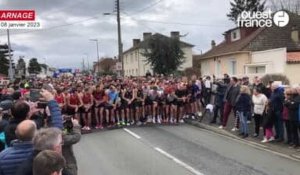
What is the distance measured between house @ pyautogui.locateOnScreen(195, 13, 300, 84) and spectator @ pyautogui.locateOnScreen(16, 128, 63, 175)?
34.2 m

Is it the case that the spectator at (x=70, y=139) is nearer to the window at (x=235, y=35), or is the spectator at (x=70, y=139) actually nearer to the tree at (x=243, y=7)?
the window at (x=235, y=35)

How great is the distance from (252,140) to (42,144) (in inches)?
487

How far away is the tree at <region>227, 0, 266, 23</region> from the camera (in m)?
76.5

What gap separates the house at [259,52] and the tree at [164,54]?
4320mm

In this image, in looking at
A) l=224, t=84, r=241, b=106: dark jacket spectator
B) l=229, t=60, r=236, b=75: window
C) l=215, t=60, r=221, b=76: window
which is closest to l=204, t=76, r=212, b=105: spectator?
l=224, t=84, r=241, b=106: dark jacket spectator

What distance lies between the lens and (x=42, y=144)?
15.8ft

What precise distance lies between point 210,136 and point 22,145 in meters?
13.1

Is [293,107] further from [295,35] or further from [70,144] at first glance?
[295,35]

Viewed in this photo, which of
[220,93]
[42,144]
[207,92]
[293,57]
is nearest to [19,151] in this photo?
[42,144]

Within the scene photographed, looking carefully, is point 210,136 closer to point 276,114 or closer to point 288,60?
point 276,114

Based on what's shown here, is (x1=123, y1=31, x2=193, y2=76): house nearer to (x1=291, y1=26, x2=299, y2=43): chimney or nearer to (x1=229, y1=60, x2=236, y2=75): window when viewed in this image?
(x1=229, y1=60, x2=236, y2=75): window

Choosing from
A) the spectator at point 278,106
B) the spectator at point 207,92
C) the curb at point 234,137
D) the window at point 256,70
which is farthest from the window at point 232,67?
the spectator at point 278,106

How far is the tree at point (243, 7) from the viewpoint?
76500mm

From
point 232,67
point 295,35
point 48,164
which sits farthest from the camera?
point 232,67
